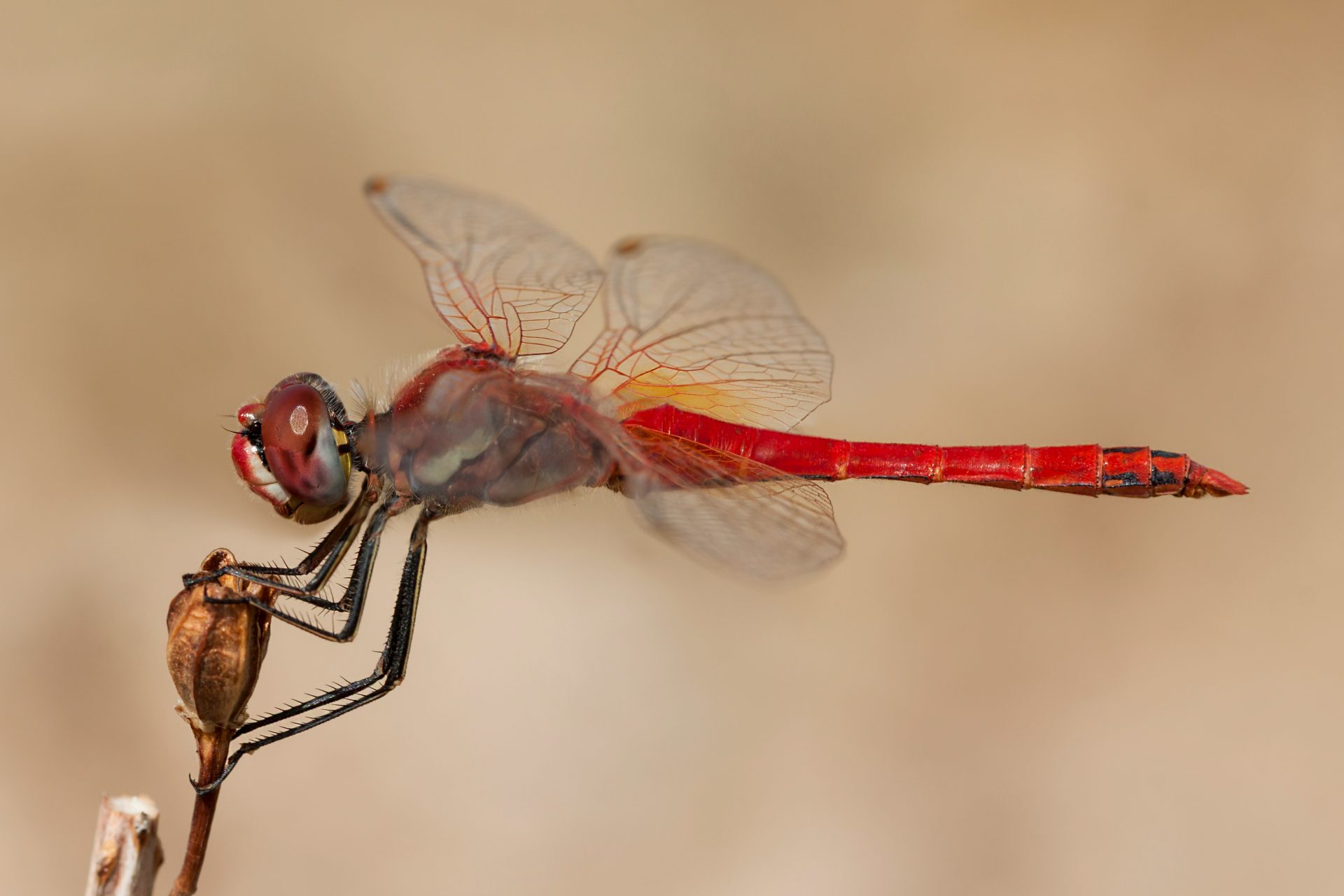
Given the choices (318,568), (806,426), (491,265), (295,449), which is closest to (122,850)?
(318,568)

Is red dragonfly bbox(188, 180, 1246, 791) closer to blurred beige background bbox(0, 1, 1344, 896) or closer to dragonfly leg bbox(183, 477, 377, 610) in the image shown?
dragonfly leg bbox(183, 477, 377, 610)

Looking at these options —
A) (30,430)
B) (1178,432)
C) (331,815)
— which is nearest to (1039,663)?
(1178,432)

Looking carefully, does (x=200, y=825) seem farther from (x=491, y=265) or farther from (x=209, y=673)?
(x=491, y=265)

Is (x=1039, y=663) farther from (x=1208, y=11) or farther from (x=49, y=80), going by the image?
(x=49, y=80)

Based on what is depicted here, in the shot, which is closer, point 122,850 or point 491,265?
point 122,850

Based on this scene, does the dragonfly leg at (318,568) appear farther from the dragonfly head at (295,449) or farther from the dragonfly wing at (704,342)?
the dragonfly wing at (704,342)

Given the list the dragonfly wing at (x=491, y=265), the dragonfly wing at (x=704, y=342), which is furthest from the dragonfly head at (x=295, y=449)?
the dragonfly wing at (x=704, y=342)
